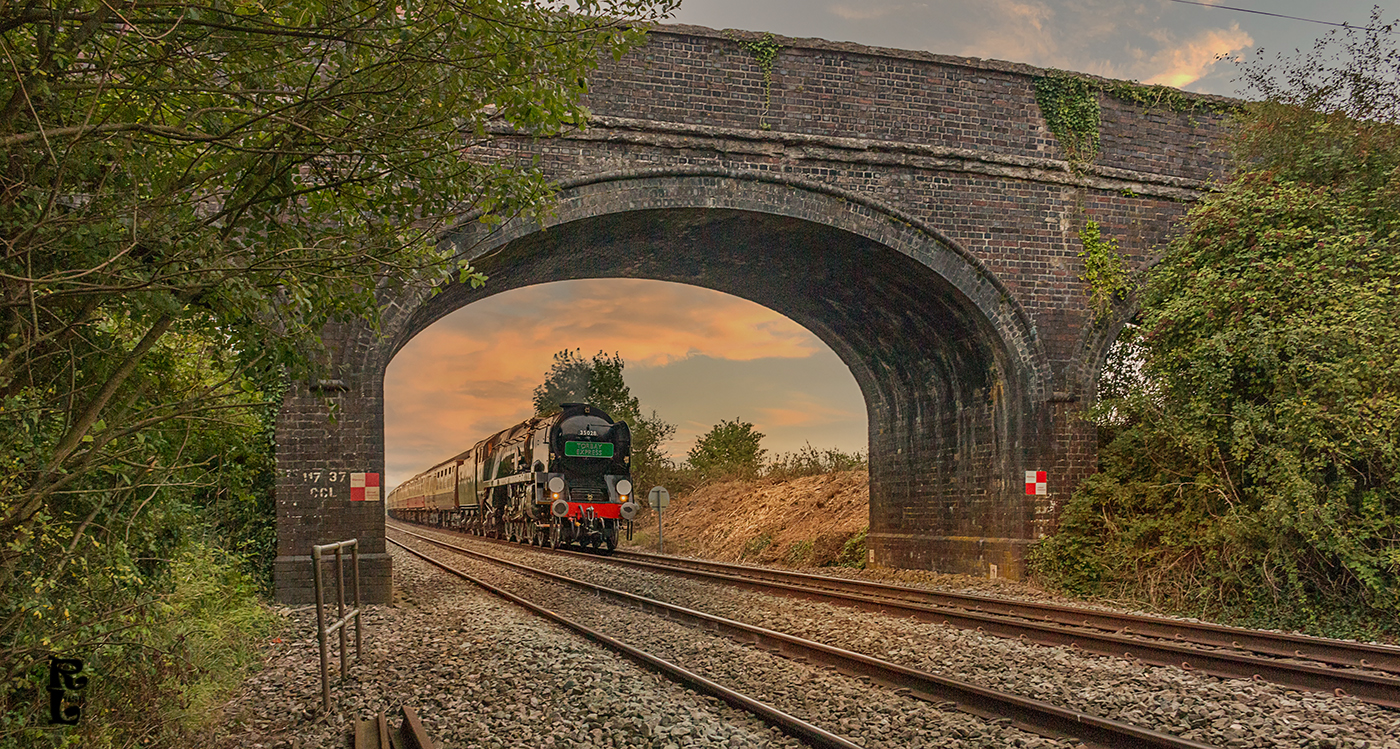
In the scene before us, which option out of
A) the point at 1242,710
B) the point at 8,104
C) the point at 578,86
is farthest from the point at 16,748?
the point at 1242,710

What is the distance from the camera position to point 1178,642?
809cm

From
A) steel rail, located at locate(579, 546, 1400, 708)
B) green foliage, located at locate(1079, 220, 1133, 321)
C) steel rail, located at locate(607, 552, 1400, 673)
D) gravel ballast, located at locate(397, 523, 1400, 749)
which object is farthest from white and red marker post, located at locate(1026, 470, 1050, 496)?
gravel ballast, located at locate(397, 523, 1400, 749)

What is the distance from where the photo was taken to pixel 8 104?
11.6 feet

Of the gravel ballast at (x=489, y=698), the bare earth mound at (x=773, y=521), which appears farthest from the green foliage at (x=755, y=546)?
the gravel ballast at (x=489, y=698)

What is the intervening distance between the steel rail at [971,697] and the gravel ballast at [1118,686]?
1.52ft

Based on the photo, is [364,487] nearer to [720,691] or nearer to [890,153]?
[720,691]

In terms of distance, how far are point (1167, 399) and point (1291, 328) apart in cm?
194

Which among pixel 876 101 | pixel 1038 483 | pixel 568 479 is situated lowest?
pixel 568 479

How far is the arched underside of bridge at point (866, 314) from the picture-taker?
472 inches

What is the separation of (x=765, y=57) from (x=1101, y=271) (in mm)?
5973

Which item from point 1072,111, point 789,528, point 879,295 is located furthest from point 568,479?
point 1072,111

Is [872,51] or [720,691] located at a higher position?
[872,51]

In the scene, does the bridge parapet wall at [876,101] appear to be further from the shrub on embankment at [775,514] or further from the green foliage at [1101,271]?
the shrub on embankment at [775,514]

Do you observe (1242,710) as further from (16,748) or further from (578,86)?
(16,748)
